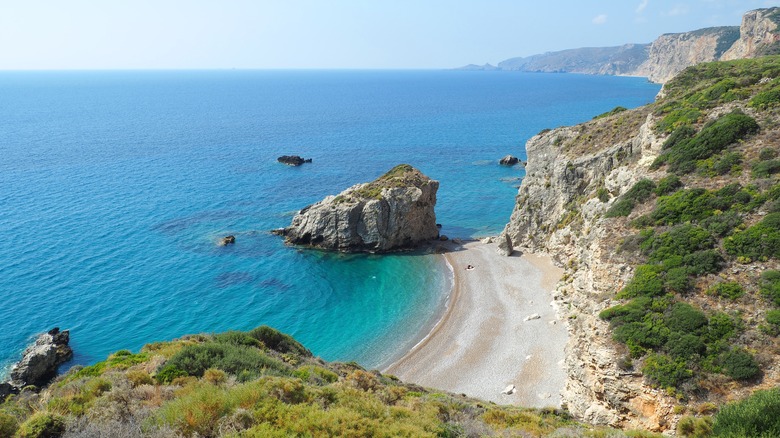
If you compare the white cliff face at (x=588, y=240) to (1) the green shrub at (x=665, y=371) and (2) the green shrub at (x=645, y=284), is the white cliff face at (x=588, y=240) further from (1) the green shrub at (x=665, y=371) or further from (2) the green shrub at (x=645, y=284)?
(2) the green shrub at (x=645, y=284)

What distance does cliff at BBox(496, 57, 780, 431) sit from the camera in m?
20.2

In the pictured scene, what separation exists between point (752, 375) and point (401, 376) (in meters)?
21.5

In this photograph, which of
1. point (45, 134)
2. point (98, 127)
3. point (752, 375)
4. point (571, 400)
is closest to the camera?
point (752, 375)

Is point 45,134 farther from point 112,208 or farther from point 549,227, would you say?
point 549,227

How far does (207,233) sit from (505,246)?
37.9 meters

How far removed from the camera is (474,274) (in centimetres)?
4894

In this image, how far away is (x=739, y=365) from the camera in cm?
1933

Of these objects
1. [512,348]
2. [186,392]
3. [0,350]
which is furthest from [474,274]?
[0,350]

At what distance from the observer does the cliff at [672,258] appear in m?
20.2

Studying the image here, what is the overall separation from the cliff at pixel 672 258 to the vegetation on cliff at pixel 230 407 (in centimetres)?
438

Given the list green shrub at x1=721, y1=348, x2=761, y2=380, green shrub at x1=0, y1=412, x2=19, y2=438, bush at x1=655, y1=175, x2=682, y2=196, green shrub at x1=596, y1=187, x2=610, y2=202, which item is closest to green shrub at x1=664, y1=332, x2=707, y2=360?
green shrub at x1=721, y1=348, x2=761, y2=380

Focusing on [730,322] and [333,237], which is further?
[333,237]

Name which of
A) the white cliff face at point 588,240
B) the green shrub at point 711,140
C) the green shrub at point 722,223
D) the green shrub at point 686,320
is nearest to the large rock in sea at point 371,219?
the white cliff face at point 588,240

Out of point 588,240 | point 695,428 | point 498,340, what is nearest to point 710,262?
point 588,240
